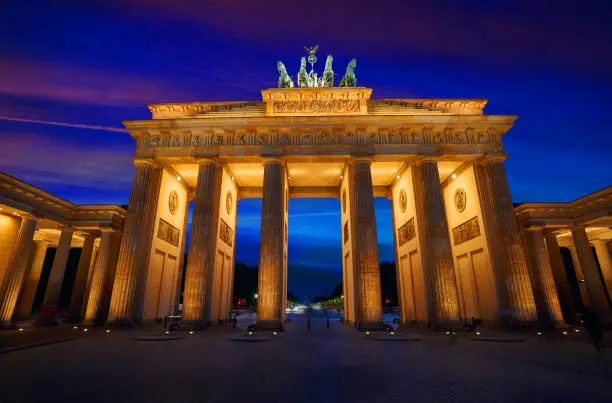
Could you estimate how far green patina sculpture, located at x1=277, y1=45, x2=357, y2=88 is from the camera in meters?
23.0

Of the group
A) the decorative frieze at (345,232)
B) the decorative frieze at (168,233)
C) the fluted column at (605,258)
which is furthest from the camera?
the fluted column at (605,258)

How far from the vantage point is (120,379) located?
5980 millimetres

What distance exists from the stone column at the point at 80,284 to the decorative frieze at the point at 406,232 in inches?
1010

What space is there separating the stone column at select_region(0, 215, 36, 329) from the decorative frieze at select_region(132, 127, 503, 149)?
29.2ft

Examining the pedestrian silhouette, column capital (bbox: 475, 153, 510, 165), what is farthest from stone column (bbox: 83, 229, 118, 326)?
column capital (bbox: 475, 153, 510, 165)

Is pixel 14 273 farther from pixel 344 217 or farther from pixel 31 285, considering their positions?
pixel 344 217

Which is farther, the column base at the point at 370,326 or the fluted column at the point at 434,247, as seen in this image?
the fluted column at the point at 434,247

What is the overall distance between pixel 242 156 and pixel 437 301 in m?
15.6

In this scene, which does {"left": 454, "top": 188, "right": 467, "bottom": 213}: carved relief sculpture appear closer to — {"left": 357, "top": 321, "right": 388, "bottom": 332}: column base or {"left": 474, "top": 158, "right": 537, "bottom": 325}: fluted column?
{"left": 474, "top": 158, "right": 537, "bottom": 325}: fluted column

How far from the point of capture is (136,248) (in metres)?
18.4

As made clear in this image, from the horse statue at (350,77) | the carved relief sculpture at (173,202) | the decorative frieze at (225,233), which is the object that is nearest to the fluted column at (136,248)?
the carved relief sculpture at (173,202)

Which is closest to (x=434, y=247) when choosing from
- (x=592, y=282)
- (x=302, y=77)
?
(x=592, y=282)

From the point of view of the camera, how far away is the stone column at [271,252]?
54.7 ft

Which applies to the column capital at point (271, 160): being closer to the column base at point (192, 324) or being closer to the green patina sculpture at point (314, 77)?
the green patina sculpture at point (314, 77)
